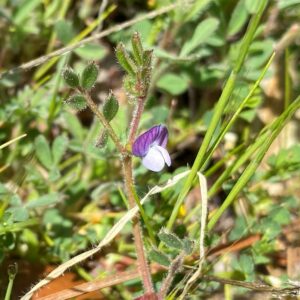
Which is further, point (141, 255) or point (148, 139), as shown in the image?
point (141, 255)

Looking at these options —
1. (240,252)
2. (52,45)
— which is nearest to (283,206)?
(240,252)

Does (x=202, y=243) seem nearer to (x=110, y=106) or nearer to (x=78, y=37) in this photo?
(x=110, y=106)

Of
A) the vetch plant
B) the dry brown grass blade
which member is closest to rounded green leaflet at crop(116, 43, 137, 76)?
the vetch plant

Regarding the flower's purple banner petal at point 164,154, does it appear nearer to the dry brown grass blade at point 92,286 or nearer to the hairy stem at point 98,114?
the hairy stem at point 98,114

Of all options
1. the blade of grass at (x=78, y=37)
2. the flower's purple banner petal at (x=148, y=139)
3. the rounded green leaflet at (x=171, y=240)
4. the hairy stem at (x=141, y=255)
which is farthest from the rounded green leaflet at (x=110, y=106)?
the blade of grass at (x=78, y=37)

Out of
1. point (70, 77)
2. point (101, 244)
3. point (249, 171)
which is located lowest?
point (101, 244)

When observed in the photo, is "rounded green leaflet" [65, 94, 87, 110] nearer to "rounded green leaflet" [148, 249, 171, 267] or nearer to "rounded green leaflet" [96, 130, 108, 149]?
"rounded green leaflet" [96, 130, 108, 149]

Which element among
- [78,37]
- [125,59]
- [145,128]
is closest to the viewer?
[125,59]

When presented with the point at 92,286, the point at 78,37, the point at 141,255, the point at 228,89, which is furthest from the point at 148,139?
the point at 78,37

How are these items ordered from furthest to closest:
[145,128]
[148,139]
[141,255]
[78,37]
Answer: [78,37] → [145,128] → [141,255] → [148,139]
